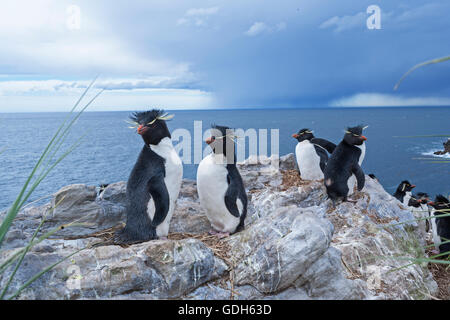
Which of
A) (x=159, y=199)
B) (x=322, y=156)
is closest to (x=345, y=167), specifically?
(x=322, y=156)

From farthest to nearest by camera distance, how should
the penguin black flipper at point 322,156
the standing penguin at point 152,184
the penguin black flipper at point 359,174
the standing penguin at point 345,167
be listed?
the penguin black flipper at point 322,156 → the penguin black flipper at point 359,174 → the standing penguin at point 345,167 → the standing penguin at point 152,184

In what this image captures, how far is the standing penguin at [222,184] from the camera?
4.38 metres

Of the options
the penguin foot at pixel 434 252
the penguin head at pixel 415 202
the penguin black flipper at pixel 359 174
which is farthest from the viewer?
the penguin head at pixel 415 202

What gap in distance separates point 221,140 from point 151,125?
93cm

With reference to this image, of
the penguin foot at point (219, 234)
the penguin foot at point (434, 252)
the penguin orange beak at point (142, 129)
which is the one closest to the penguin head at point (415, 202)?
the penguin foot at point (434, 252)

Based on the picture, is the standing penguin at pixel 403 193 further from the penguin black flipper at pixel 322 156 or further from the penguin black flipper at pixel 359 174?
the penguin black flipper at pixel 359 174

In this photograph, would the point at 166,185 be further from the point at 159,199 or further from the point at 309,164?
the point at 309,164

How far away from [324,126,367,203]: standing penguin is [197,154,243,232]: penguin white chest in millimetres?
2291

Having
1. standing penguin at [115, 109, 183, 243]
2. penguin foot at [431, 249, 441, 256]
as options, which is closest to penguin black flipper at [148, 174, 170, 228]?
standing penguin at [115, 109, 183, 243]

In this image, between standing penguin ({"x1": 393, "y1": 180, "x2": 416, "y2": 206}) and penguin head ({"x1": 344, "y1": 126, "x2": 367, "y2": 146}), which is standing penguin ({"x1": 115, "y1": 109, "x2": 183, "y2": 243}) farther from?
standing penguin ({"x1": 393, "y1": 180, "x2": 416, "y2": 206})

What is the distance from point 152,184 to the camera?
396 centimetres

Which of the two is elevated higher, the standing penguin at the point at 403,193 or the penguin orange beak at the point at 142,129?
the penguin orange beak at the point at 142,129

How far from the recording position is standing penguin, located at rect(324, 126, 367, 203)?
19.4ft
